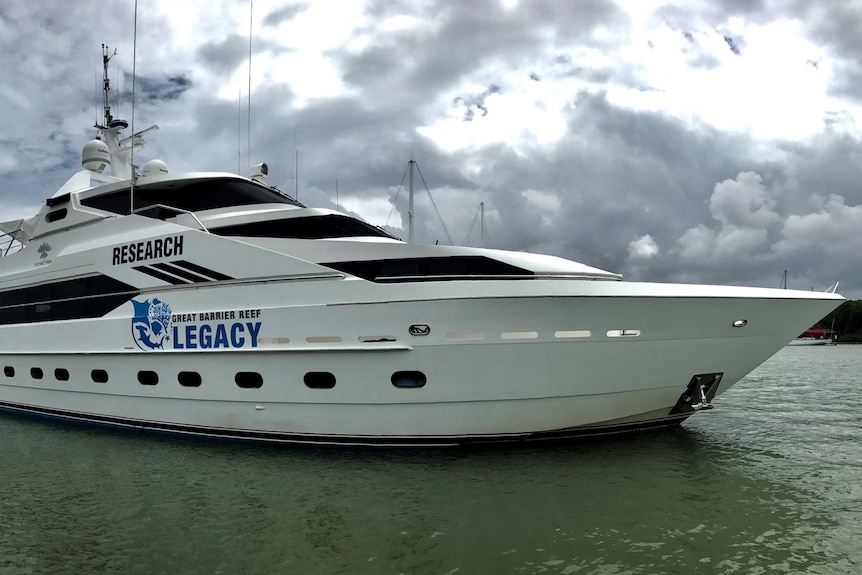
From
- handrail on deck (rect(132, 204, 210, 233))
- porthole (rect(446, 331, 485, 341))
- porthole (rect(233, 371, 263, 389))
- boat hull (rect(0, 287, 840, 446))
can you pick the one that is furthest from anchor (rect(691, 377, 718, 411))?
handrail on deck (rect(132, 204, 210, 233))

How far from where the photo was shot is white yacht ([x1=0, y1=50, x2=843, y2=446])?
6.77m

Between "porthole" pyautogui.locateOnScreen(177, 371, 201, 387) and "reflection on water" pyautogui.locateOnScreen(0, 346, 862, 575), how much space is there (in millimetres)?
891

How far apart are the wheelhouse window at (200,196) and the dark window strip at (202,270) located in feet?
4.24

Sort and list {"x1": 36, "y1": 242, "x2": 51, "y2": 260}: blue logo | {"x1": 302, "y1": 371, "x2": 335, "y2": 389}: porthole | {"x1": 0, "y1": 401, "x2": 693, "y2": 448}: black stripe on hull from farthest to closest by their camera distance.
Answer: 1. {"x1": 36, "y1": 242, "x2": 51, "y2": 260}: blue logo
2. {"x1": 302, "y1": 371, "x2": 335, "y2": 389}: porthole
3. {"x1": 0, "y1": 401, "x2": 693, "y2": 448}: black stripe on hull

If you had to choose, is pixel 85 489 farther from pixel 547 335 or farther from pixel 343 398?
pixel 547 335

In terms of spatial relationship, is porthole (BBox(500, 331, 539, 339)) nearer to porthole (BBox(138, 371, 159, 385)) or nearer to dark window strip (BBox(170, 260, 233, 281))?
dark window strip (BBox(170, 260, 233, 281))

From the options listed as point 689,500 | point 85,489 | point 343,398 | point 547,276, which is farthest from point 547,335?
point 85,489

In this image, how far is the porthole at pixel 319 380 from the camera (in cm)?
731

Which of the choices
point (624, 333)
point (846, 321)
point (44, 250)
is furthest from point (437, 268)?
point (846, 321)

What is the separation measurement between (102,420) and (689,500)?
28.6 ft

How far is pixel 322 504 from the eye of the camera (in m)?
5.57

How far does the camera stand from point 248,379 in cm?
779

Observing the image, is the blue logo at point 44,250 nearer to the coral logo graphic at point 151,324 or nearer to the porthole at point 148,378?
the coral logo graphic at point 151,324

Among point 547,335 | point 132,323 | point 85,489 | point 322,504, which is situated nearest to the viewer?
point 322,504
